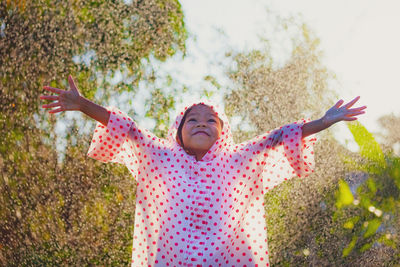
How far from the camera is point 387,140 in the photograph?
12.9 feet

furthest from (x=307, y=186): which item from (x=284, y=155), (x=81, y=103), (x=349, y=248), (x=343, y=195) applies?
(x=81, y=103)

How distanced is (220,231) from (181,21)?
85.9 inches

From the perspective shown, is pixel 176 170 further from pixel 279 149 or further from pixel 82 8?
pixel 82 8

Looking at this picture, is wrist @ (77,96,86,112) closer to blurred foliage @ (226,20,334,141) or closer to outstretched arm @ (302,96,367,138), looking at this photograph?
outstretched arm @ (302,96,367,138)

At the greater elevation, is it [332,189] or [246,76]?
[246,76]

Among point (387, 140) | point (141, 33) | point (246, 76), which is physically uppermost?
point (141, 33)

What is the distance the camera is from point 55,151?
297cm

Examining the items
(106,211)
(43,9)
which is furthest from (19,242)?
(43,9)

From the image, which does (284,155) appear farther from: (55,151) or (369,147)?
(369,147)

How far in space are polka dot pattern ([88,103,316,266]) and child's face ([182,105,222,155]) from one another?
34mm

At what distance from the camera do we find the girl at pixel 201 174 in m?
1.64

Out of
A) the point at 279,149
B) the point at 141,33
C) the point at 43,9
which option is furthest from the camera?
the point at 141,33

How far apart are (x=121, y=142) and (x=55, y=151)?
1409mm

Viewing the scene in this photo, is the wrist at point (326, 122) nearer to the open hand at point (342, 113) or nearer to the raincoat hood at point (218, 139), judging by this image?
the open hand at point (342, 113)
